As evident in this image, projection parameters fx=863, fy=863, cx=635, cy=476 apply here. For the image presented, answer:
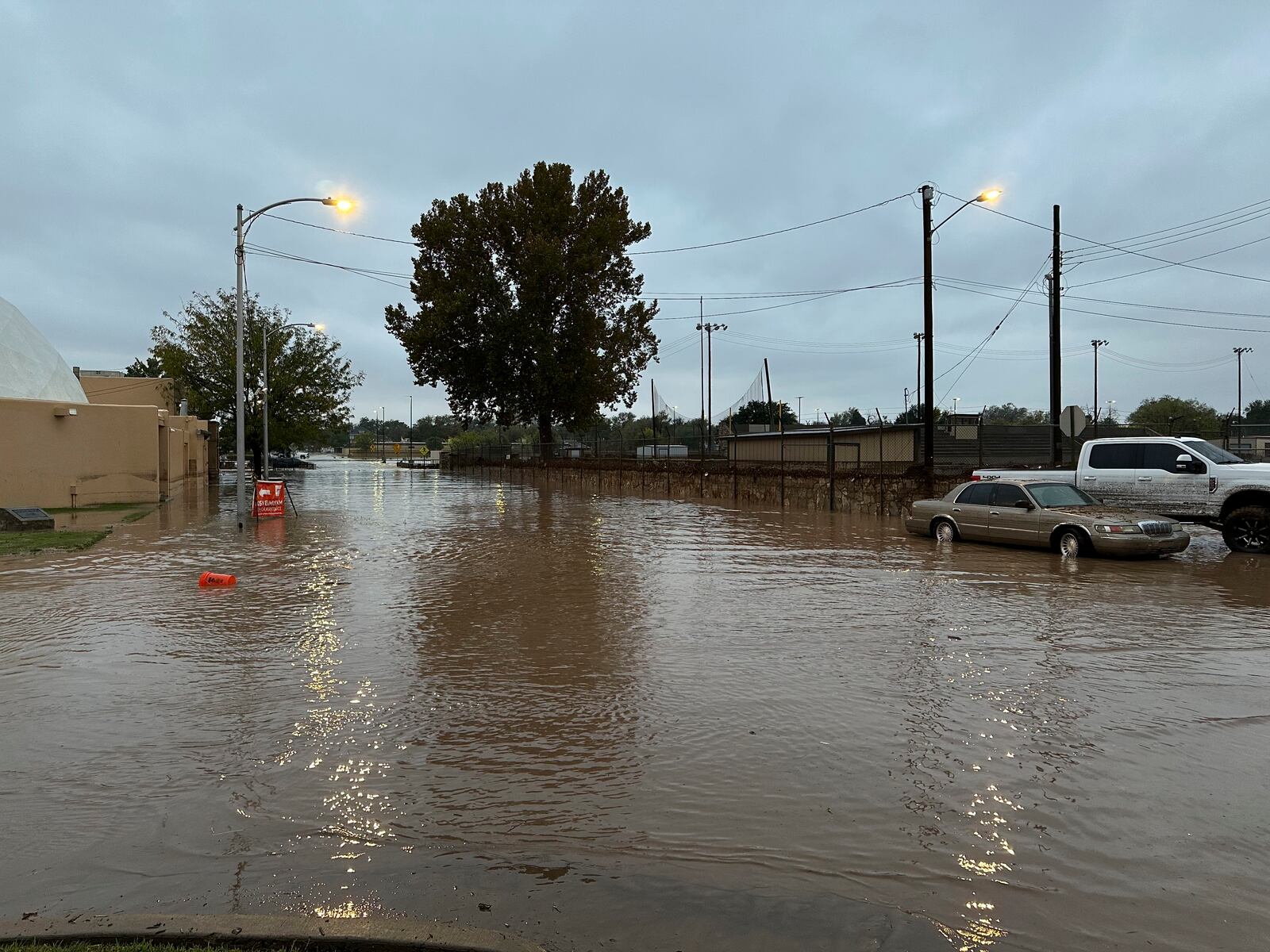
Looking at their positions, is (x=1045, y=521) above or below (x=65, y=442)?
below

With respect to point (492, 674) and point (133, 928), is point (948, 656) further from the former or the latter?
point (133, 928)

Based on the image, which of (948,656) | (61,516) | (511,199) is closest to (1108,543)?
(948,656)

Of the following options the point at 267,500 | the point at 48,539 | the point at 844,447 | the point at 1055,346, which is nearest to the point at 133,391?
the point at 267,500

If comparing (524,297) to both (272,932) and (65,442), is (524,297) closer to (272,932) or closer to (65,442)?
(65,442)

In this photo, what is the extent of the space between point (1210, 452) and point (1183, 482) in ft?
2.77

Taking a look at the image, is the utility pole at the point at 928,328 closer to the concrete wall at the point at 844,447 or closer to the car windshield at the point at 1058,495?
the car windshield at the point at 1058,495

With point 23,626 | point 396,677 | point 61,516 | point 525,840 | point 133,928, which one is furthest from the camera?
point 61,516

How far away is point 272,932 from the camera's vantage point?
10.9ft

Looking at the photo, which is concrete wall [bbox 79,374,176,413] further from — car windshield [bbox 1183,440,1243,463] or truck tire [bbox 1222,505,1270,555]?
truck tire [bbox 1222,505,1270,555]

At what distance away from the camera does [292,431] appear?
4888cm

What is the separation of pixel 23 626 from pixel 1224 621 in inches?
517

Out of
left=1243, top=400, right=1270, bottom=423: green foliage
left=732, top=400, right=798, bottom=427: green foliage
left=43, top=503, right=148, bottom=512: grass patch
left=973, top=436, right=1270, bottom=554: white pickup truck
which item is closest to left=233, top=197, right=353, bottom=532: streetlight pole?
left=43, top=503, right=148, bottom=512: grass patch

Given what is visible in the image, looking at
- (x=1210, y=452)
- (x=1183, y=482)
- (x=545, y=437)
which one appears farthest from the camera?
(x=545, y=437)

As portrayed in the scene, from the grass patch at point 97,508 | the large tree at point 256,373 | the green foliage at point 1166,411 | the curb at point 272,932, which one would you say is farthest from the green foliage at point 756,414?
the curb at point 272,932
